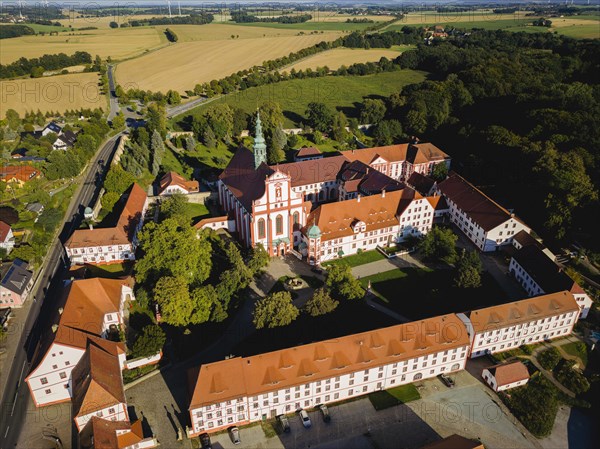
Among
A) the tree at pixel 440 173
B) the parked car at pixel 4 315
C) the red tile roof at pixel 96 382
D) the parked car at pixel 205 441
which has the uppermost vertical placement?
the red tile roof at pixel 96 382

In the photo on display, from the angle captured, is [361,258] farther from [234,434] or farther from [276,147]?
[276,147]

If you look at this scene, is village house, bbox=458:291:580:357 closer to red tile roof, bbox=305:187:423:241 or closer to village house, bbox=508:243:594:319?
village house, bbox=508:243:594:319

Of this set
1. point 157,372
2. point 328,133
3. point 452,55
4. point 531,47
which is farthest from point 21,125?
point 531,47

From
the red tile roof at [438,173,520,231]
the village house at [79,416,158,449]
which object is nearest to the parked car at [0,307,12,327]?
the village house at [79,416,158,449]

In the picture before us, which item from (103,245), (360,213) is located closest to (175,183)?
(103,245)

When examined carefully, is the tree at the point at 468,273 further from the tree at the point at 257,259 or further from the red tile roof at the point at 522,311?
the tree at the point at 257,259

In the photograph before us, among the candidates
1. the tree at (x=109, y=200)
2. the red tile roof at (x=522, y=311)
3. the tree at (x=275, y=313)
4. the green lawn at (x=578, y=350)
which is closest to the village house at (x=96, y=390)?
the tree at (x=275, y=313)
